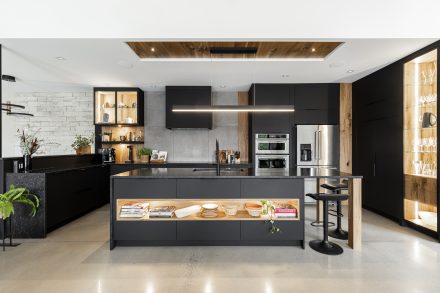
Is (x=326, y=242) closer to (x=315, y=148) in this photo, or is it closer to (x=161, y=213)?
(x=161, y=213)

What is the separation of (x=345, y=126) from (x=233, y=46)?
11.3 ft

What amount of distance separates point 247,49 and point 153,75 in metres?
2.04

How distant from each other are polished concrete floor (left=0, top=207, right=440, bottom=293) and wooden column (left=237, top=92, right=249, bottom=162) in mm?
2917

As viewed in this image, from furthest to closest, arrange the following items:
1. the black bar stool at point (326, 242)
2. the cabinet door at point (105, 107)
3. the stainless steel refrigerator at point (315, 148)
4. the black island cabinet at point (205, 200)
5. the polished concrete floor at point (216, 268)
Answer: the cabinet door at point (105, 107) < the stainless steel refrigerator at point (315, 148) < the black island cabinet at point (205, 200) < the black bar stool at point (326, 242) < the polished concrete floor at point (216, 268)

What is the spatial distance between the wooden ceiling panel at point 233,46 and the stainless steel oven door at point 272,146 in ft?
6.30

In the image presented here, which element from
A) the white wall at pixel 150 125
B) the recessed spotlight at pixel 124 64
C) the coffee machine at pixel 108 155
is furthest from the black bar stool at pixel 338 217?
the coffee machine at pixel 108 155

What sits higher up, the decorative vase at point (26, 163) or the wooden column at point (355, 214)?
the decorative vase at point (26, 163)

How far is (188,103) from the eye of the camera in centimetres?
540

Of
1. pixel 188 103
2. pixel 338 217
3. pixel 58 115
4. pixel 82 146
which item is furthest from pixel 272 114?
pixel 58 115

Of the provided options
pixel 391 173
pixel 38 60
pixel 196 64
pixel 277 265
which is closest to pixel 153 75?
pixel 196 64

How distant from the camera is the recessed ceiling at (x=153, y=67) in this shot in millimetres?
3289

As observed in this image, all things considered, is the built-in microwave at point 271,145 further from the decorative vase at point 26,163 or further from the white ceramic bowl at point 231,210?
the decorative vase at point 26,163

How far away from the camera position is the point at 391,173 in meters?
4.18
